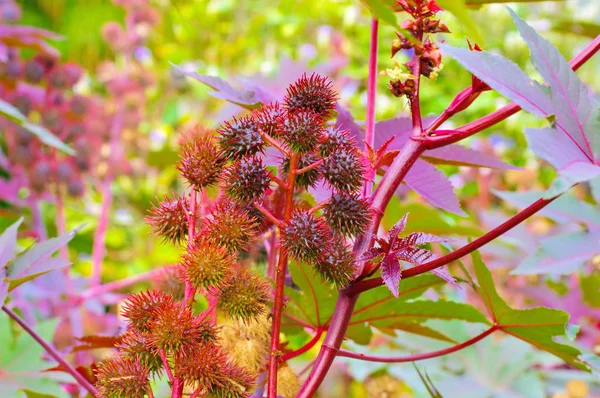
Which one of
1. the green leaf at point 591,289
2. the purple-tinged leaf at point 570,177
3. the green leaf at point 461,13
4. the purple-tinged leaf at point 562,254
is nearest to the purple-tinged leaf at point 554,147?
the purple-tinged leaf at point 570,177

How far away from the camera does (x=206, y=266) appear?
46 centimetres

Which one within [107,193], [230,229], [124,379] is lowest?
[124,379]

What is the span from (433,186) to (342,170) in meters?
0.18

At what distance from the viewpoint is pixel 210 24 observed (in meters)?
3.55

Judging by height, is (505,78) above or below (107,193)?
below

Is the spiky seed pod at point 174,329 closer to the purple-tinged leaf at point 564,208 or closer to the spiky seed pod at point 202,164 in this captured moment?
the spiky seed pod at point 202,164

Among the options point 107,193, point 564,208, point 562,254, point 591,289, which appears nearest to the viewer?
point 562,254

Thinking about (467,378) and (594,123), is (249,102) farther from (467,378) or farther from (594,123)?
(467,378)

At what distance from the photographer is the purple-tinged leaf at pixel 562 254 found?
2.67ft

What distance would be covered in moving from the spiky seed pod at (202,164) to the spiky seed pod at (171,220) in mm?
23

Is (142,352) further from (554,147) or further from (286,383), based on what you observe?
(554,147)

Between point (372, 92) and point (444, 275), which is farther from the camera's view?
point (372, 92)

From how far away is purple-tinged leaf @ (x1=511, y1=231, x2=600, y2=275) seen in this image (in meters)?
0.81

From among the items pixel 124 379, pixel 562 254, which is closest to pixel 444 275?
pixel 124 379
